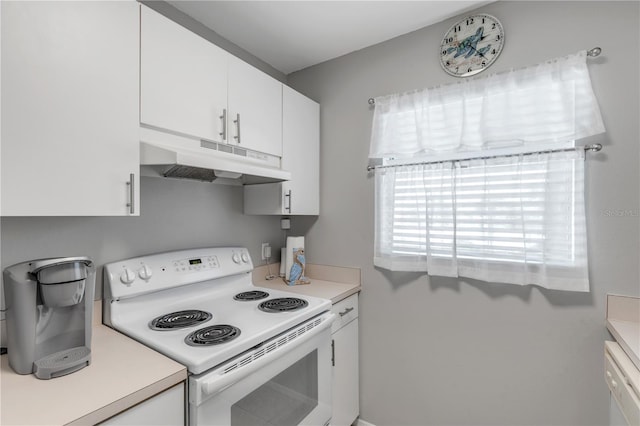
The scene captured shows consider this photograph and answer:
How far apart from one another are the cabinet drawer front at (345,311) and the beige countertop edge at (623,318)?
4.12 ft

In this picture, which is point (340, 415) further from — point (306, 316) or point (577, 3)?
point (577, 3)

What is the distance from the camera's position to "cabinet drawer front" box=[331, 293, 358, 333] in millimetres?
1781

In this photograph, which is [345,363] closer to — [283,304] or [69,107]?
[283,304]

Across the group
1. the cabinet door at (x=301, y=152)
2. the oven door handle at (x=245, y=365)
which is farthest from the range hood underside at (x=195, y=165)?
the oven door handle at (x=245, y=365)

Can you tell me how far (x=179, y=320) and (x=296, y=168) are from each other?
113 centimetres

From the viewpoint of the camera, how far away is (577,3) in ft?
4.62

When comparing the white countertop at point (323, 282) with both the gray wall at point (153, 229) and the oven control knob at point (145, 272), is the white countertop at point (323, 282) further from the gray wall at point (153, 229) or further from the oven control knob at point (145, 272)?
the oven control knob at point (145, 272)

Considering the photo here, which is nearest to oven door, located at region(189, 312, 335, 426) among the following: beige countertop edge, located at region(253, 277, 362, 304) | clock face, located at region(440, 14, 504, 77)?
beige countertop edge, located at region(253, 277, 362, 304)

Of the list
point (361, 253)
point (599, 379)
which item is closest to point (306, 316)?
point (361, 253)

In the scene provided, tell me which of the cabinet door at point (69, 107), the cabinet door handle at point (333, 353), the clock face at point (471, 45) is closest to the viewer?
the cabinet door at point (69, 107)

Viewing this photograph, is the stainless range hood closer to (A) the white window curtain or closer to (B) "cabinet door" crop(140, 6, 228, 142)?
(B) "cabinet door" crop(140, 6, 228, 142)

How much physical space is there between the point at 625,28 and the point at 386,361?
211 cm

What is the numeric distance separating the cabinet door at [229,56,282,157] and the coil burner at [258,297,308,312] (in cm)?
84

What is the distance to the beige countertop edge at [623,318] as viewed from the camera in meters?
1.19
